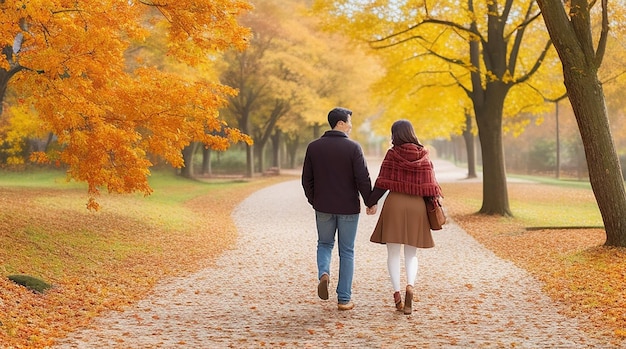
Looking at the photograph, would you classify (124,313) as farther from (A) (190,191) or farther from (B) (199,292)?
(A) (190,191)

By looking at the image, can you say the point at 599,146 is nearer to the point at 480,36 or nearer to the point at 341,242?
the point at 341,242

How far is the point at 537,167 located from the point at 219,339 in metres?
46.1

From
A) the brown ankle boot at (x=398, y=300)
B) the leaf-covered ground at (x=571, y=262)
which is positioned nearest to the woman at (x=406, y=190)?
the brown ankle boot at (x=398, y=300)

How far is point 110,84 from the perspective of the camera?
1078 cm

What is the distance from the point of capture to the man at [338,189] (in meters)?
7.16

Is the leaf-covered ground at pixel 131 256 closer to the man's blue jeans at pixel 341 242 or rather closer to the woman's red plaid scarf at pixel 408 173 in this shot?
the woman's red plaid scarf at pixel 408 173

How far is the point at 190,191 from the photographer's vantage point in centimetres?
2781

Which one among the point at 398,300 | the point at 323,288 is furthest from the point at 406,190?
the point at 323,288

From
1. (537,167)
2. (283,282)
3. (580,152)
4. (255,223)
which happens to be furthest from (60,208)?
(537,167)

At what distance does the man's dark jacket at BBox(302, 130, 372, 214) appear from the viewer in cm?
715

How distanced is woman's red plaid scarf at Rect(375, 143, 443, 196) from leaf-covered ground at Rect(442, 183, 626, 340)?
1.95 metres

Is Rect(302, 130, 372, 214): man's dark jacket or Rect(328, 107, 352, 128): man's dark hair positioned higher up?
Rect(328, 107, 352, 128): man's dark hair

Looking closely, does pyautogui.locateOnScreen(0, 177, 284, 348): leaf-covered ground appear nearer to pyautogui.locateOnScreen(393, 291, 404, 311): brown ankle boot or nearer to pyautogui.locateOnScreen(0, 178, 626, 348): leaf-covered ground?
pyautogui.locateOnScreen(0, 178, 626, 348): leaf-covered ground

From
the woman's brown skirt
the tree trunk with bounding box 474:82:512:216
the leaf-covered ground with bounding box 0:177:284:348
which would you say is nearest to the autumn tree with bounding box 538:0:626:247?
the woman's brown skirt
